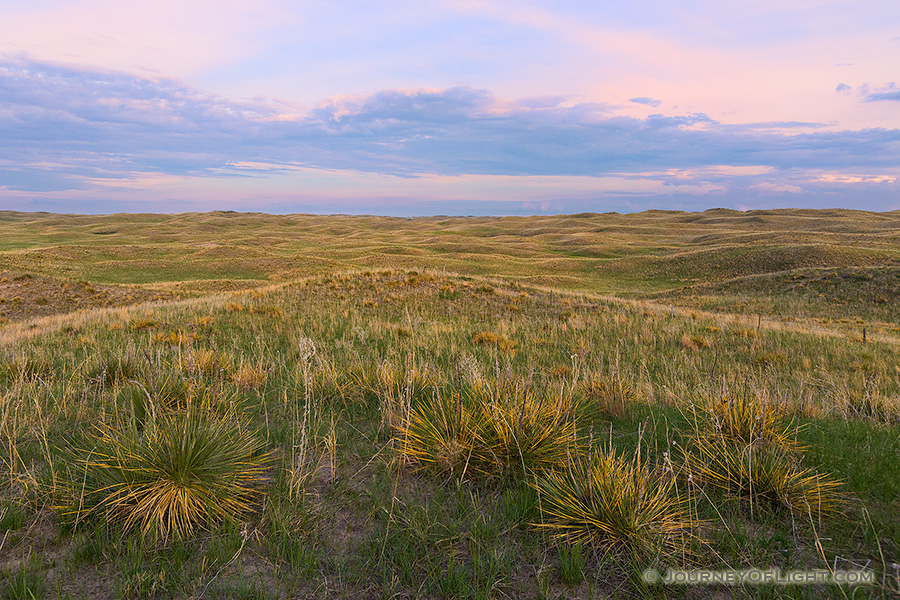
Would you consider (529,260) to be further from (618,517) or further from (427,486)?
(618,517)

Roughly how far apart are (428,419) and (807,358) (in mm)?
9549

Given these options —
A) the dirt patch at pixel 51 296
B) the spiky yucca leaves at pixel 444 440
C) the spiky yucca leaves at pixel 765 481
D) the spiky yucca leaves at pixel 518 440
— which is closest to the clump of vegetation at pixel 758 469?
the spiky yucca leaves at pixel 765 481

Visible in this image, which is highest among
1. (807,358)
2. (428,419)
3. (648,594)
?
(428,419)

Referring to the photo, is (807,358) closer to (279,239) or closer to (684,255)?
(684,255)

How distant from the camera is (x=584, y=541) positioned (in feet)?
9.03

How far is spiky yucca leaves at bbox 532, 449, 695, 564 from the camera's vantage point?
106 inches

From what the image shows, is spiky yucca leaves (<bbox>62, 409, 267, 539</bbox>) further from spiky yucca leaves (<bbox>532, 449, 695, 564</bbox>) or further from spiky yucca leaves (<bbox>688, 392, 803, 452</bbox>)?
spiky yucca leaves (<bbox>688, 392, 803, 452</bbox>)

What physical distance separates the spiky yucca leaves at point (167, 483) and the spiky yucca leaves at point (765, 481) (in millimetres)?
3296

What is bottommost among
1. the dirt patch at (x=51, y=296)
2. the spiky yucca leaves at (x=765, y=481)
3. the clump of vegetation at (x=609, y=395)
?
the dirt patch at (x=51, y=296)

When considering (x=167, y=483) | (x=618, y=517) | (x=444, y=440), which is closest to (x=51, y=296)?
(x=167, y=483)

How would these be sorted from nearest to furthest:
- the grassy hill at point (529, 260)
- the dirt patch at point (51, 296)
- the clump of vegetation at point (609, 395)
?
the clump of vegetation at point (609, 395) → the dirt patch at point (51, 296) → the grassy hill at point (529, 260)

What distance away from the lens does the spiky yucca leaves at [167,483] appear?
286 cm

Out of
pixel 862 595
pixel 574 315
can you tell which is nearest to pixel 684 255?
pixel 574 315

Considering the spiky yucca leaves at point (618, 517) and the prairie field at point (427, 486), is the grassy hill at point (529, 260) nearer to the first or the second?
the prairie field at point (427, 486)
